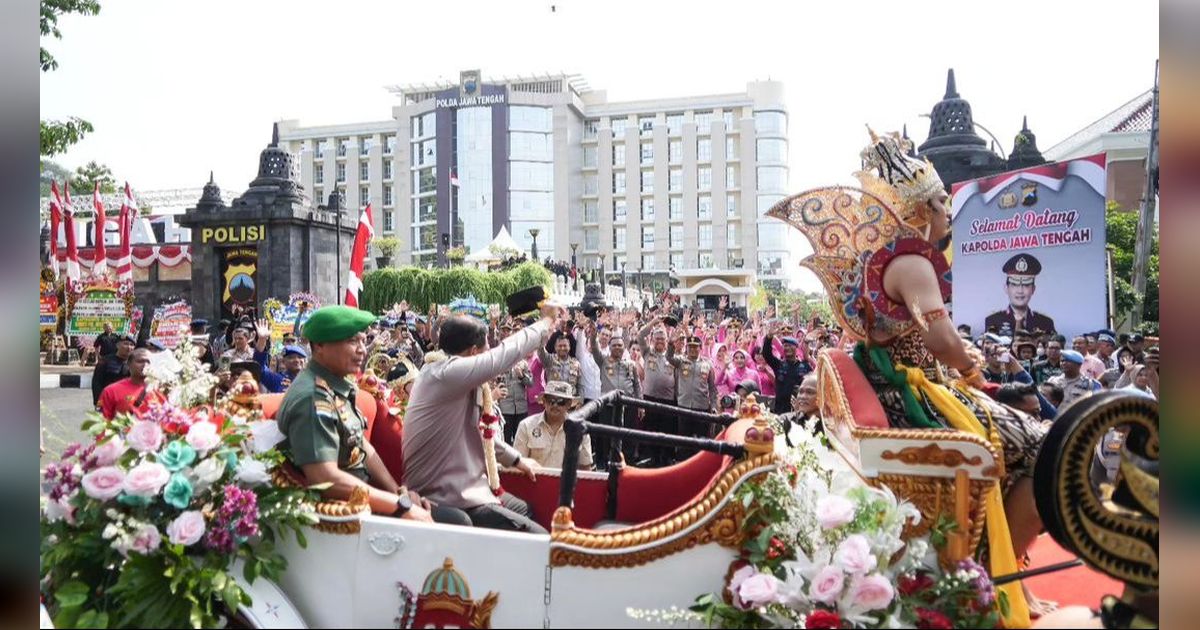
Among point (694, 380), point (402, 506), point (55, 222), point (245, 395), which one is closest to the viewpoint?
point (402, 506)

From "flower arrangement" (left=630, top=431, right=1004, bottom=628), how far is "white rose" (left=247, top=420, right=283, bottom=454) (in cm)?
168

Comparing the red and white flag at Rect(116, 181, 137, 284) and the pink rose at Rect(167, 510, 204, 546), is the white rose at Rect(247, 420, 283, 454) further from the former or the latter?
the red and white flag at Rect(116, 181, 137, 284)

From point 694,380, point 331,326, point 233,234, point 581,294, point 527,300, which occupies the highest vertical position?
point 233,234

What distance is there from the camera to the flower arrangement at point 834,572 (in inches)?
88.2

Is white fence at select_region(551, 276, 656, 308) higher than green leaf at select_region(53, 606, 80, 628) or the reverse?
higher

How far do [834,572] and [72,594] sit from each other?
2.61 m

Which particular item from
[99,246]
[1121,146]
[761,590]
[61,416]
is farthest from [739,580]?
[99,246]

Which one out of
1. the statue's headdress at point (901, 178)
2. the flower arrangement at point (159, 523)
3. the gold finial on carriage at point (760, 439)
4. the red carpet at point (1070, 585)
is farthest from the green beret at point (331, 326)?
the red carpet at point (1070, 585)

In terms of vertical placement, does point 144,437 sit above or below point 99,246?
below

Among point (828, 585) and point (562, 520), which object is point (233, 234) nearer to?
point (562, 520)

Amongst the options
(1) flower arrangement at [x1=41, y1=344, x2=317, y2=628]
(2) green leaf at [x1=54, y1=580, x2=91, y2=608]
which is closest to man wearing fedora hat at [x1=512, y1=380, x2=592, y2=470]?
(1) flower arrangement at [x1=41, y1=344, x2=317, y2=628]

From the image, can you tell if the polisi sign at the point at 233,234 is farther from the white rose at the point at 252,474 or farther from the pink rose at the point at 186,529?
the pink rose at the point at 186,529

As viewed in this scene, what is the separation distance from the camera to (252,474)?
2.87m

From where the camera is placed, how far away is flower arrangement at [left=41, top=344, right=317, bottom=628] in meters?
2.66
